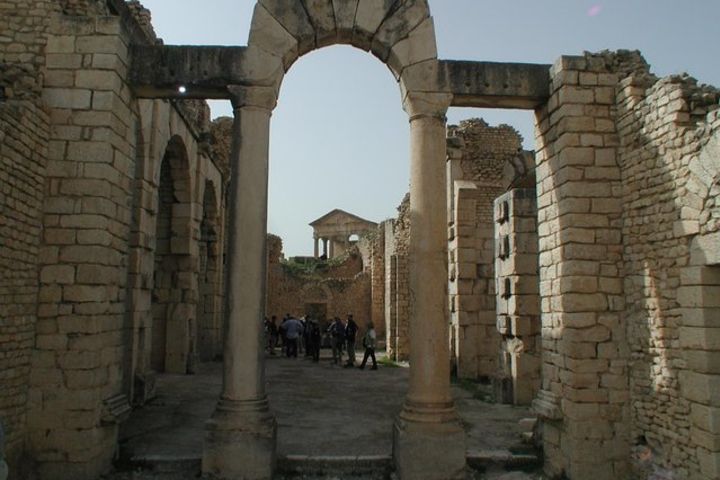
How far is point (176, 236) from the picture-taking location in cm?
1366

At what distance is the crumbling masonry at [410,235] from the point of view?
19.6 ft

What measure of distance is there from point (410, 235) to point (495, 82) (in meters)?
2.45

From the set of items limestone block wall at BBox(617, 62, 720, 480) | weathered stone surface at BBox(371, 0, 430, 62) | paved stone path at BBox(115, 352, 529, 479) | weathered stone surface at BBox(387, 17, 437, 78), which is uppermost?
weathered stone surface at BBox(371, 0, 430, 62)

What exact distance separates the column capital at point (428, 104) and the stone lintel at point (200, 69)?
1.76 metres

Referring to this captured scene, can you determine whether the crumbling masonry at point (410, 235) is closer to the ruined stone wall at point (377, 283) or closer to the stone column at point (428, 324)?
the stone column at point (428, 324)

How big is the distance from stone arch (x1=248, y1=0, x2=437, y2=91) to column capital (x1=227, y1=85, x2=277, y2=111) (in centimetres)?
23

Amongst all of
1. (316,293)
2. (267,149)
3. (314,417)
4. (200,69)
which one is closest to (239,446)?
(314,417)

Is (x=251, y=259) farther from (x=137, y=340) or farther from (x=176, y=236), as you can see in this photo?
(x=176, y=236)

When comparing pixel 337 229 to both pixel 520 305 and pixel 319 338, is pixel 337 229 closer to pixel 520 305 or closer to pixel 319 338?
pixel 319 338

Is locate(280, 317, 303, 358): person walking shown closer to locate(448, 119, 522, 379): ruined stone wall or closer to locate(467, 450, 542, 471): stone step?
locate(448, 119, 522, 379): ruined stone wall

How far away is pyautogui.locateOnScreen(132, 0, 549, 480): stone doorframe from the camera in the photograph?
6520mm

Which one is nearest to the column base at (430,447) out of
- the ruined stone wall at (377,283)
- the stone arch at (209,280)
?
the stone arch at (209,280)

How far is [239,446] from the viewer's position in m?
6.41

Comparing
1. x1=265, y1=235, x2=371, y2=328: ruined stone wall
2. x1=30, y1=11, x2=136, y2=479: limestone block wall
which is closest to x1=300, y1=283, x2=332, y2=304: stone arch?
x1=265, y1=235, x2=371, y2=328: ruined stone wall
